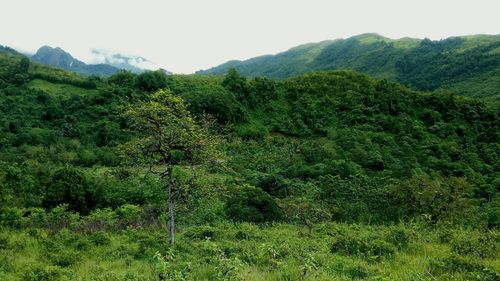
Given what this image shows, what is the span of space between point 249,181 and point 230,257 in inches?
772

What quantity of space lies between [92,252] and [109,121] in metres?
31.4

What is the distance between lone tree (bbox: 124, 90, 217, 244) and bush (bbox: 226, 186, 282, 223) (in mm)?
8144

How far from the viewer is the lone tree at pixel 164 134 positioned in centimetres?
1180

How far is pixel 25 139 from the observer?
37875mm

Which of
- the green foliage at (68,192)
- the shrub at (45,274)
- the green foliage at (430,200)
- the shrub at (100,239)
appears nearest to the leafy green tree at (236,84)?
the green foliage at (68,192)

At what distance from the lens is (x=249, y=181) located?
94.6 feet

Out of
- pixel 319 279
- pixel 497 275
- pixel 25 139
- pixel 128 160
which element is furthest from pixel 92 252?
pixel 25 139

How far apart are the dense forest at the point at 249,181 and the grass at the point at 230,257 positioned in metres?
0.06

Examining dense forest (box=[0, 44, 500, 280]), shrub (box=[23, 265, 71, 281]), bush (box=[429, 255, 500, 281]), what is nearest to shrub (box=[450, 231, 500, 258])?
dense forest (box=[0, 44, 500, 280])

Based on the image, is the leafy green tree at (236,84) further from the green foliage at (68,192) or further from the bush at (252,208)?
the green foliage at (68,192)

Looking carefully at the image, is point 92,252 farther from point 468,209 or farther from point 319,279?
point 468,209

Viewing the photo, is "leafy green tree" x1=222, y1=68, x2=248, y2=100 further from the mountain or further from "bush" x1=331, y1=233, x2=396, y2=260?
"bush" x1=331, y1=233, x2=396, y2=260

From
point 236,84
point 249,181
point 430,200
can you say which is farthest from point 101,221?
point 236,84

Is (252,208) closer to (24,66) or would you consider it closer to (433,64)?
(24,66)
